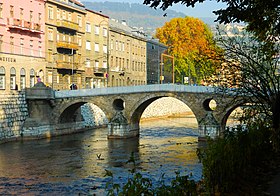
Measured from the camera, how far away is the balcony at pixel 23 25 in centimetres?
5038

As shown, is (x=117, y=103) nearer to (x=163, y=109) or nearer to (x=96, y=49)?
(x=96, y=49)

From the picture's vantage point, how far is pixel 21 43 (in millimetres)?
52562

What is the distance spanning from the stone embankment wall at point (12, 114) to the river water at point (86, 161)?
3.88 ft

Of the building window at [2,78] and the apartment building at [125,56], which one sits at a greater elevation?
the apartment building at [125,56]

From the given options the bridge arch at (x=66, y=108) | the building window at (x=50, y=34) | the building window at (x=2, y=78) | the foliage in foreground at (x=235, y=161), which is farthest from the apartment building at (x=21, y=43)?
the foliage in foreground at (x=235, y=161)

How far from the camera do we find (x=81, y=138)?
48812 mm

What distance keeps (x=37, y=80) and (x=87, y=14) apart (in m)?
19.3

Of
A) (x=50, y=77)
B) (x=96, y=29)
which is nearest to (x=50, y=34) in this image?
(x=50, y=77)

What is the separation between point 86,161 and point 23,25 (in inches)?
886

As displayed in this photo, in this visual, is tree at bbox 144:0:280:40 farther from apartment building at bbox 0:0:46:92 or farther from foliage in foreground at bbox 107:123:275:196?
apartment building at bbox 0:0:46:92

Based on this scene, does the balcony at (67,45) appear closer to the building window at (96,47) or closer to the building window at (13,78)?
the building window at (96,47)

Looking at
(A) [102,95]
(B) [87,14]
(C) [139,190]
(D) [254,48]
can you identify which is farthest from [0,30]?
(C) [139,190]

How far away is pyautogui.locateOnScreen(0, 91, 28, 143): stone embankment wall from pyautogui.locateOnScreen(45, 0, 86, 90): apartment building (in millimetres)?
9919

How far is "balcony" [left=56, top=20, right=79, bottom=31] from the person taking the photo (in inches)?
2382
